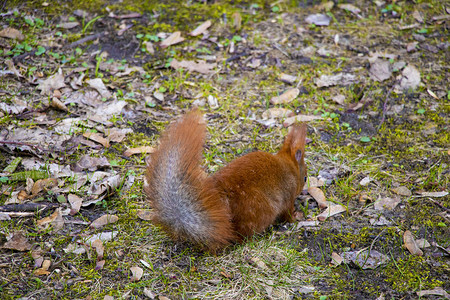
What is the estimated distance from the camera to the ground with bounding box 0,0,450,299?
2947 millimetres

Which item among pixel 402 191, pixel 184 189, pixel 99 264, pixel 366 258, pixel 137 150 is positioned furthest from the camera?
pixel 137 150

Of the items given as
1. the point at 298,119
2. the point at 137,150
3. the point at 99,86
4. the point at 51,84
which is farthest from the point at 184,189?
the point at 51,84

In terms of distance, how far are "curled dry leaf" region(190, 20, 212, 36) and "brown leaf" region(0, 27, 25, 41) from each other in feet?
5.99

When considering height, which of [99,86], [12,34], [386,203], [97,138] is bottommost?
[386,203]

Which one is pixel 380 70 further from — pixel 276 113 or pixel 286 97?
pixel 276 113

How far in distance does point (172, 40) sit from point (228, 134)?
1562mm

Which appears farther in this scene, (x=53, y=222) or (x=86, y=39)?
(x=86, y=39)

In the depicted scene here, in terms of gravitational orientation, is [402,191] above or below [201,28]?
below

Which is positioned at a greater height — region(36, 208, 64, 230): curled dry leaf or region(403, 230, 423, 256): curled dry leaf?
region(36, 208, 64, 230): curled dry leaf

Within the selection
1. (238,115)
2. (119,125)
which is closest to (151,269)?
(119,125)

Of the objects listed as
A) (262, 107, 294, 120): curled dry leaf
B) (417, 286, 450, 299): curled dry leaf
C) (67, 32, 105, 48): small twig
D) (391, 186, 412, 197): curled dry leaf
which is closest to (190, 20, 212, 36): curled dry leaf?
(67, 32, 105, 48): small twig

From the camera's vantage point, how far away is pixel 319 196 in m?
3.70

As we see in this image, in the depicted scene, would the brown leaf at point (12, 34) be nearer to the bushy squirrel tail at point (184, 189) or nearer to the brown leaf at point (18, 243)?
the brown leaf at point (18, 243)

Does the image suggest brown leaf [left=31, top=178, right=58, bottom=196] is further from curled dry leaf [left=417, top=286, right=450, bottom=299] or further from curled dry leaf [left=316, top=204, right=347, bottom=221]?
curled dry leaf [left=417, top=286, right=450, bottom=299]
